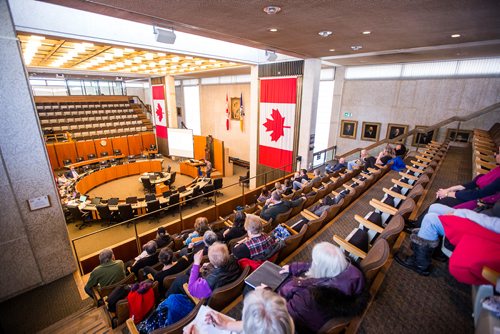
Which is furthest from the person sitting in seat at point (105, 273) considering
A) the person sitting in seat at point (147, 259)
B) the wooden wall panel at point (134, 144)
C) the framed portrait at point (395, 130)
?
the wooden wall panel at point (134, 144)

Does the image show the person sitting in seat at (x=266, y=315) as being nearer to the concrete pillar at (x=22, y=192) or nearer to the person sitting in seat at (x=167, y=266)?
the person sitting in seat at (x=167, y=266)

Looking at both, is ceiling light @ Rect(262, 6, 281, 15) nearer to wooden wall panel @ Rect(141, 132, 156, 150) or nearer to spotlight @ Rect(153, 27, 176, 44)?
spotlight @ Rect(153, 27, 176, 44)

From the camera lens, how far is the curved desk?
8.89 meters

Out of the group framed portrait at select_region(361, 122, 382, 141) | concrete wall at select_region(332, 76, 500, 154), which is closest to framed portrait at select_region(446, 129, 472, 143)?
concrete wall at select_region(332, 76, 500, 154)

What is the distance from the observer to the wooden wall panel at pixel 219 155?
11202 millimetres

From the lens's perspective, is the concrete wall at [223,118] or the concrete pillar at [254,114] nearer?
the concrete pillar at [254,114]

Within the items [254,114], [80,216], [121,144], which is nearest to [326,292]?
[80,216]

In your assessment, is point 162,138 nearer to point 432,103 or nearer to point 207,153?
point 207,153

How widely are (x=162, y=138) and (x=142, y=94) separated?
9.46m

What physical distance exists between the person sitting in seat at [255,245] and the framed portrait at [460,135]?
8.49 meters

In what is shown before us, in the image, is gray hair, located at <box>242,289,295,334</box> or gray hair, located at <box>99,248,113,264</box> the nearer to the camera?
gray hair, located at <box>242,289,295,334</box>

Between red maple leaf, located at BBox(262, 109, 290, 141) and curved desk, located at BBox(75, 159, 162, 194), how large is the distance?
6348mm

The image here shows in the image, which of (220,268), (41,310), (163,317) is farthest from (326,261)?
(41,310)

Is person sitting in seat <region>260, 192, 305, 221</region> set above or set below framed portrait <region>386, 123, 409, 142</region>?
below
